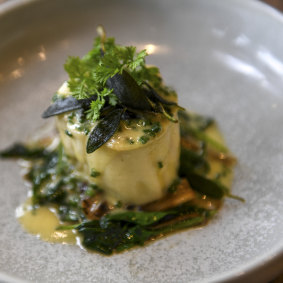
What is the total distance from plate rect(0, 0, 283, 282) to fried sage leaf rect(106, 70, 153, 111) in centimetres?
89

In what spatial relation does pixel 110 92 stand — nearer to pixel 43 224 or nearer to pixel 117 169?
pixel 117 169

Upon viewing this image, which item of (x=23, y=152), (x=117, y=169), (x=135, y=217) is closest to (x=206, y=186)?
(x=135, y=217)

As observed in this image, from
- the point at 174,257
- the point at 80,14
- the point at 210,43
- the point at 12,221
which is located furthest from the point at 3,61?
the point at 174,257

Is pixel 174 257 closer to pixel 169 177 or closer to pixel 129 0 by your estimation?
pixel 169 177

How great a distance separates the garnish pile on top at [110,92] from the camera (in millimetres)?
2686

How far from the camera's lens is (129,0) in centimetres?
415

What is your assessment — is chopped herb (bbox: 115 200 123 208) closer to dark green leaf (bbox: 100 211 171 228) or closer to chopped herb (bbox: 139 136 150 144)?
dark green leaf (bbox: 100 211 171 228)

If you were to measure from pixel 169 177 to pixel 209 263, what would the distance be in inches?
28.1

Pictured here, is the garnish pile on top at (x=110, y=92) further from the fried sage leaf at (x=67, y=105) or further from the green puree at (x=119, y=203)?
the green puree at (x=119, y=203)

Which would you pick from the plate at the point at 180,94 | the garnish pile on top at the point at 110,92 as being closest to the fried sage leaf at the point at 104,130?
the garnish pile on top at the point at 110,92

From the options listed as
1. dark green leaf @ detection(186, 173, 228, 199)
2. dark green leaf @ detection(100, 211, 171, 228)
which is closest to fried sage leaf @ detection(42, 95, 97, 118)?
dark green leaf @ detection(100, 211, 171, 228)

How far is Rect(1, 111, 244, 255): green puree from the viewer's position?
2816 millimetres

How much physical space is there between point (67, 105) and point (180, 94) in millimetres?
1352

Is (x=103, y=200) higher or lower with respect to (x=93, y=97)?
lower
